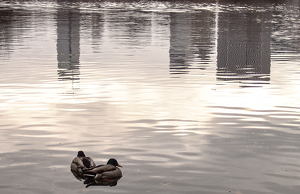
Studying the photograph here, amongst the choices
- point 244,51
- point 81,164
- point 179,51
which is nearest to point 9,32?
point 179,51

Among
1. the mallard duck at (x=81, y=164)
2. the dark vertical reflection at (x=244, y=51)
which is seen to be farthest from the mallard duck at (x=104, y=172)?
the dark vertical reflection at (x=244, y=51)

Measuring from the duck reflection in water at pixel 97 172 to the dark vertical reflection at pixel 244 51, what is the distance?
1486 cm

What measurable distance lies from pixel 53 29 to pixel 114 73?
2838 centimetres

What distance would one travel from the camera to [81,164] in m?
11.4

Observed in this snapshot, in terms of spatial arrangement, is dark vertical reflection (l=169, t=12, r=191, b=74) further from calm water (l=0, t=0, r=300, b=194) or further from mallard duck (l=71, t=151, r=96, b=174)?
mallard duck (l=71, t=151, r=96, b=174)

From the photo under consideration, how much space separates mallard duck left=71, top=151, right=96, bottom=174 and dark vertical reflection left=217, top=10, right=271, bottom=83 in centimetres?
1481

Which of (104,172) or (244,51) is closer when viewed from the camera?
(104,172)

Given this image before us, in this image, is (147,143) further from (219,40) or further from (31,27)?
(31,27)

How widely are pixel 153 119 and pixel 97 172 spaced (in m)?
6.03

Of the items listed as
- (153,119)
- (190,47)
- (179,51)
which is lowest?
(153,119)

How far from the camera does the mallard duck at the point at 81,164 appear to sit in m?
11.3

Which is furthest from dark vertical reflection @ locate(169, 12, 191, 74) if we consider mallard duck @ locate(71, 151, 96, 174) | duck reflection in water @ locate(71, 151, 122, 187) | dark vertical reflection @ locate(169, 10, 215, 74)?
duck reflection in water @ locate(71, 151, 122, 187)

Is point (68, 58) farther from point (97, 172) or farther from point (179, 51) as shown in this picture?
point (97, 172)

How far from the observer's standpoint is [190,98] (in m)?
20.6
